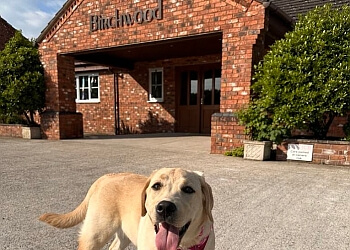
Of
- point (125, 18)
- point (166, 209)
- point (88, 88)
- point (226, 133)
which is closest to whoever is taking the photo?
point (166, 209)

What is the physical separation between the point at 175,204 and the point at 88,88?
46.8ft

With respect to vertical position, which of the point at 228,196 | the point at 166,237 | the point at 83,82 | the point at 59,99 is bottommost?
the point at 228,196

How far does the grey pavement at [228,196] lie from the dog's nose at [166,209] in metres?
1.06

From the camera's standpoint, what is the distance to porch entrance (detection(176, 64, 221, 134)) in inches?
432

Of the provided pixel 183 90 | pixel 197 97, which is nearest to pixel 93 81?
pixel 183 90

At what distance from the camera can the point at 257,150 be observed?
224 inches

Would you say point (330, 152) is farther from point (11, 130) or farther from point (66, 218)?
point (11, 130)

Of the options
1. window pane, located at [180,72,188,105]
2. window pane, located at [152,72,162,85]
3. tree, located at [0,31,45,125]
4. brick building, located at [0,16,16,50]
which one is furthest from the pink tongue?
brick building, located at [0,16,16,50]

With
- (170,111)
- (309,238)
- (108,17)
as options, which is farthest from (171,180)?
(170,111)

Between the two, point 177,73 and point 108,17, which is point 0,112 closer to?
point 108,17

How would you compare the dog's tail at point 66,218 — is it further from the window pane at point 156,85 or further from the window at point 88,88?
the window at point 88,88

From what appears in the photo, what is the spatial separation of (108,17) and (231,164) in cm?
645

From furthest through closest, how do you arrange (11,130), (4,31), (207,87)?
1. (4,31)
2. (207,87)
3. (11,130)

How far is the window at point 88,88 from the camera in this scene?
1411cm
